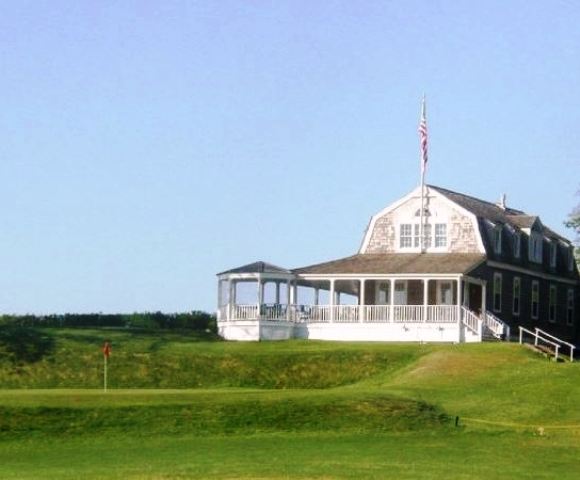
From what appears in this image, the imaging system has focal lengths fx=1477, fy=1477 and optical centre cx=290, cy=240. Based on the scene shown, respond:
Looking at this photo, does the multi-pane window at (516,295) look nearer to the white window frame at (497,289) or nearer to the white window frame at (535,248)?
the white window frame at (497,289)

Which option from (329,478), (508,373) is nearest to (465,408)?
(508,373)

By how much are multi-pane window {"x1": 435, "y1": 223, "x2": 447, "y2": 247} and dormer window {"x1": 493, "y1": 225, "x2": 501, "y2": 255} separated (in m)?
2.11

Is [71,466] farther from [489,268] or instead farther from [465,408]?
[489,268]

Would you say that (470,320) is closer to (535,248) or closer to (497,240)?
(497,240)

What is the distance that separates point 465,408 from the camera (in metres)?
37.0

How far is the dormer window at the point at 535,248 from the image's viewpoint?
64.9 m

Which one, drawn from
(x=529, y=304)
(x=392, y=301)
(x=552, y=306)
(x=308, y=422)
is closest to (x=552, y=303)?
(x=552, y=306)

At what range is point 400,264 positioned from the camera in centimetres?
5903

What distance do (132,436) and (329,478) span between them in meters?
8.69

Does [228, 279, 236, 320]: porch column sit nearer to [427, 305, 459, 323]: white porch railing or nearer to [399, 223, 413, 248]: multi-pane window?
[399, 223, 413, 248]: multi-pane window

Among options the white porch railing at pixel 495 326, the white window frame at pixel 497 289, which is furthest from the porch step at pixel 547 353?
the white window frame at pixel 497 289

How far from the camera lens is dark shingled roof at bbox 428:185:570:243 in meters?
61.7

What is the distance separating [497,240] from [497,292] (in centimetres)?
241

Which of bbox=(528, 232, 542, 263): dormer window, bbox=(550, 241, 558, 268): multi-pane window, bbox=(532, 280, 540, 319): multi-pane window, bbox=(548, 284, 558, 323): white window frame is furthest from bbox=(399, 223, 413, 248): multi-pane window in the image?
bbox=(550, 241, 558, 268): multi-pane window
